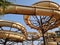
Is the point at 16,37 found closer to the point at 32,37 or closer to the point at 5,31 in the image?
the point at 5,31

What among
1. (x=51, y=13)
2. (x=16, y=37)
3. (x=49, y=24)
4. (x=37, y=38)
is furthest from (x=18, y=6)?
(x=37, y=38)

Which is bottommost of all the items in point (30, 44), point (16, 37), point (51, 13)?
point (30, 44)

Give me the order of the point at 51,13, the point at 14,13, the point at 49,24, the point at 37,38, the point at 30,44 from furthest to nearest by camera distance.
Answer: the point at 30,44, the point at 37,38, the point at 49,24, the point at 51,13, the point at 14,13

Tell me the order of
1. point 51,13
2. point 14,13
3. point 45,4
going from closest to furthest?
1. point 14,13
2. point 51,13
3. point 45,4

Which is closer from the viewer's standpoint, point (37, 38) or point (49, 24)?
point (49, 24)

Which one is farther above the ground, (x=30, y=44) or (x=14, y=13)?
(x=14, y=13)

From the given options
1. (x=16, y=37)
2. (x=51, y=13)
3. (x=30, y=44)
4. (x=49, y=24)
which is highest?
(x=51, y=13)

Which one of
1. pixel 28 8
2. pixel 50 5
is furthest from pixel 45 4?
pixel 28 8

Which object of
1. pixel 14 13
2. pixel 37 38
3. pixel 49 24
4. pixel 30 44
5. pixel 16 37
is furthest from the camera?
pixel 30 44

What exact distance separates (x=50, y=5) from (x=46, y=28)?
14.3ft

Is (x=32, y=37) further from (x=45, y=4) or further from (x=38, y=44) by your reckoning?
(x=45, y=4)

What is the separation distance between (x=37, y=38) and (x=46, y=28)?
1218cm

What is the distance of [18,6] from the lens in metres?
15.7

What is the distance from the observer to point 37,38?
3581 centimetres
